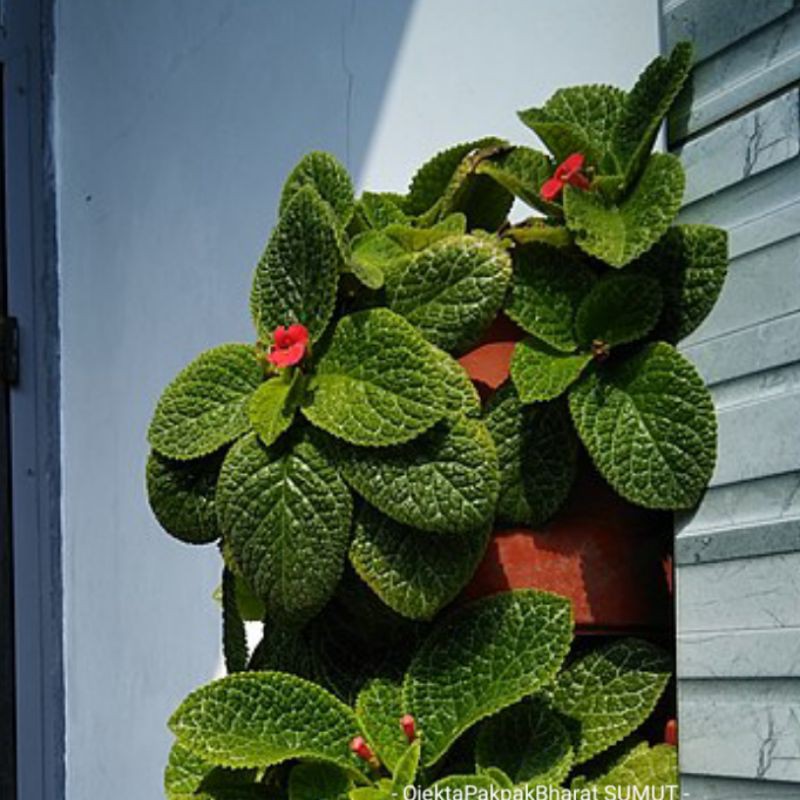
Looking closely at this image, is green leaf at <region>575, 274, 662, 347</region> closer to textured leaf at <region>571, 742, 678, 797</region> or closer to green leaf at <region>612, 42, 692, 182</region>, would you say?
green leaf at <region>612, 42, 692, 182</region>

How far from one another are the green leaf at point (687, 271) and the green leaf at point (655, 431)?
0.02m

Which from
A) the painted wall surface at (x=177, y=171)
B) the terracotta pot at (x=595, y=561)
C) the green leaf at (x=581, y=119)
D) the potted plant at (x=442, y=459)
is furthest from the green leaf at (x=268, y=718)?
the painted wall surface at (x=177, y=171)

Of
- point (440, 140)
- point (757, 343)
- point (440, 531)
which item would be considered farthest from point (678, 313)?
point (440, 140)

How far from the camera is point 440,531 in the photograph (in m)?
0.69

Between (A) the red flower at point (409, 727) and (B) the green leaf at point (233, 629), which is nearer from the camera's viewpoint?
(A) the red flower at point (409, 727)

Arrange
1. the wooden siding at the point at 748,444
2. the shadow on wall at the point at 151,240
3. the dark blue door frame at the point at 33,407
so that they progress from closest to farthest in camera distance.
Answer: the wooden siding at the point at 748,444 → the shadow on wall at the point at 151,240 → the dark blue door frame at the point at 33,407

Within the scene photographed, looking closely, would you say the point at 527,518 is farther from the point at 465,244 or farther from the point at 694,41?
the point at 694,41

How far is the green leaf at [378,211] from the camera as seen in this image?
0.83 metres

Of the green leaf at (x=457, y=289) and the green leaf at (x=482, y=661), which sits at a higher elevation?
the green leaf at (x=457, y=289)

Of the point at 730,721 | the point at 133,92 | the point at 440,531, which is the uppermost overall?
the point at 133,92

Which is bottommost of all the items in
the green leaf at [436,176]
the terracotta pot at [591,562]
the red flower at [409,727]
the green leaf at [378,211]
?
the red flower at [409,727]

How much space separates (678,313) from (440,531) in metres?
0.17

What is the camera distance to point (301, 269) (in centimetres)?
76

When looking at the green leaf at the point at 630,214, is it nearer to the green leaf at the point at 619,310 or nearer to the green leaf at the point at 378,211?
the green leaf at the point at 619,310
